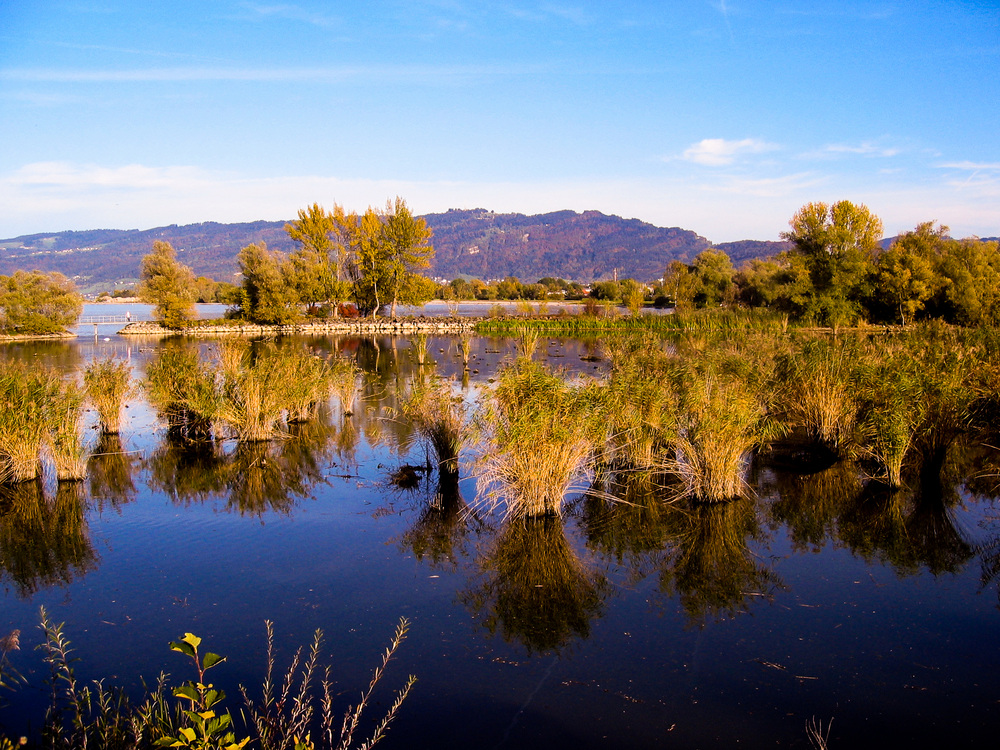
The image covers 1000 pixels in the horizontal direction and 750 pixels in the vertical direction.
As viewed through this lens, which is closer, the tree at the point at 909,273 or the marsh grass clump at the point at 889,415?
the marsh grass clump at the point at 889,415

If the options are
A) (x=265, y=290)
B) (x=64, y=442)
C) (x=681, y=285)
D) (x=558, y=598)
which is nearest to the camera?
(x=558, y=598)

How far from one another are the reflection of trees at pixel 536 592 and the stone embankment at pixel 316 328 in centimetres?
3194

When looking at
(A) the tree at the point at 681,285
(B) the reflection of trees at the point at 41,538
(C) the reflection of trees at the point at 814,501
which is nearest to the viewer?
(B) the reflection of trees at the point at 41,538

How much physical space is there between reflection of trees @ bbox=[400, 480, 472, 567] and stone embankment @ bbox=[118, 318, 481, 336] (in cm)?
3035

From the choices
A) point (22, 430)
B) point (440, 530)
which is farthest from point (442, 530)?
point (22, 430)

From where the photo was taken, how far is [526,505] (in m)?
8.62

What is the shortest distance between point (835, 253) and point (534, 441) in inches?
1320

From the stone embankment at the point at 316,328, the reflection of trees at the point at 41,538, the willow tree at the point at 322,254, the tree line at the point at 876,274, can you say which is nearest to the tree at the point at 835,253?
the tree line at the point at 876,274

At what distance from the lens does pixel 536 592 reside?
677 centimetres

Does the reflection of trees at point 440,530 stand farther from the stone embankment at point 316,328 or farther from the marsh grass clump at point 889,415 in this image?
the stone embankment at point 316,328

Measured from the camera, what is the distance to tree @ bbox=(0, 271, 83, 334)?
36719mm

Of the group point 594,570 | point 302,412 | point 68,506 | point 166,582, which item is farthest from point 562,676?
point 302,412

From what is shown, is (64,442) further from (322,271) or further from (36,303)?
(322,271)

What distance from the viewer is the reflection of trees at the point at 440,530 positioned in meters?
7.73
